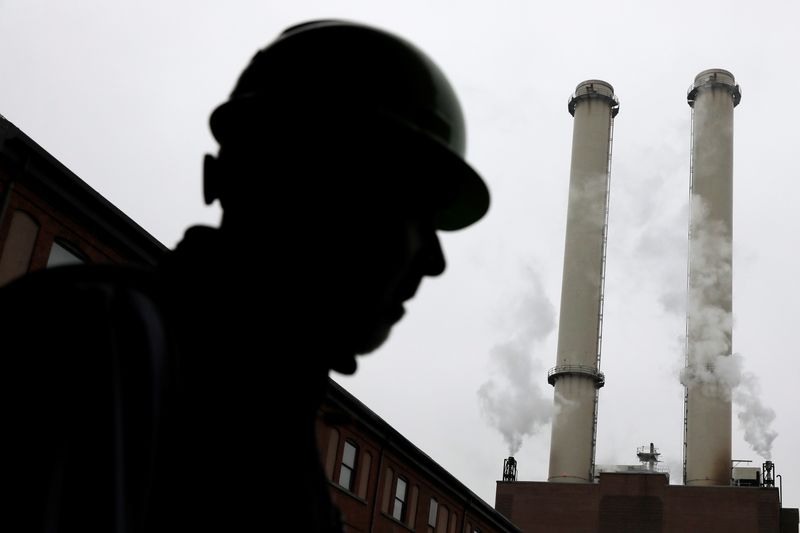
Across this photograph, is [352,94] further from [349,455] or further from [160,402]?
[349,455]

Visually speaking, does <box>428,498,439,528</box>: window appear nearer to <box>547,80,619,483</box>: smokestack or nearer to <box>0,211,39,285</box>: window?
<box>547,80,619,483</box>: smokestack

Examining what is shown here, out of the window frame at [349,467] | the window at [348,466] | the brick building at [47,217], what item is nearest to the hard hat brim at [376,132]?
the brick building at [47,217]

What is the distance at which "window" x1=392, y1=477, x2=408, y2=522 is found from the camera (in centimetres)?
3209

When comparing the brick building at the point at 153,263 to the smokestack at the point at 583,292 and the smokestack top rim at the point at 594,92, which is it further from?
the smokestack top rim at the point at 594,92

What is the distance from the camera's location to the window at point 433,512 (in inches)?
1356

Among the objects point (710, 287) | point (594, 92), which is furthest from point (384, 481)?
point (594, 92)

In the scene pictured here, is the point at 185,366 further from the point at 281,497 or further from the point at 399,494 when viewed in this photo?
the point at 399,494

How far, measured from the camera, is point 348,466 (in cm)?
2892

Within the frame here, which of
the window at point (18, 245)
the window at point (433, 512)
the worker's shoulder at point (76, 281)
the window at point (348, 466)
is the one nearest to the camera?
the worker's shoulder at point (76, 281)

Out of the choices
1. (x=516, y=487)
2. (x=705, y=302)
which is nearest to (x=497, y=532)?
(x=516, y=487)

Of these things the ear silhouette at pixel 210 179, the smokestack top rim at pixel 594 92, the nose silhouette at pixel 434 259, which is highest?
the smokestack top rim at pixel 594 92

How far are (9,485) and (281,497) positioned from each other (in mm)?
408

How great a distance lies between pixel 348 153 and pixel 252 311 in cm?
28

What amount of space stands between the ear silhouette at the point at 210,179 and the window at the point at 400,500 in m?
31.5
